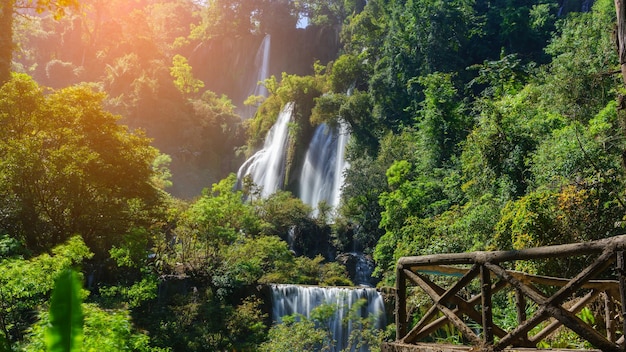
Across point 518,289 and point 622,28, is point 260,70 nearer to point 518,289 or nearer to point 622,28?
point 622,28

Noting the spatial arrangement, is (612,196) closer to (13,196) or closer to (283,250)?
(283,250)

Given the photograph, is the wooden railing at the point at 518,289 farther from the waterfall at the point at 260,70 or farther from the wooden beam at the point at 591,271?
the waterfall at the point at 260,70

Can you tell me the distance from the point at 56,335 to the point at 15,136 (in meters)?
13.2

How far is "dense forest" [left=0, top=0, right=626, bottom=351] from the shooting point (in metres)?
9.04

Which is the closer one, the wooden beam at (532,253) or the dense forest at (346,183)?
the wooden beam at (532,253)

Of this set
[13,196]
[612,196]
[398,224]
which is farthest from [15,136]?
[612,196]

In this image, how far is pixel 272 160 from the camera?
29.0 metres

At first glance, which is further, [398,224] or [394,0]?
[394,0]

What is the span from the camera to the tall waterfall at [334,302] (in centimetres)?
1302

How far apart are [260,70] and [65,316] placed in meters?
41.2

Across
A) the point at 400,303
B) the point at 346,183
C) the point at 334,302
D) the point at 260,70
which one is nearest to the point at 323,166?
the point at 346,183

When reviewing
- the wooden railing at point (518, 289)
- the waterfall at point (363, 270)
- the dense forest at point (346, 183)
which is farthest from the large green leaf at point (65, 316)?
the waterfall at point (363, 270)

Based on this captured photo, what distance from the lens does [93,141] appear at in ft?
45.1

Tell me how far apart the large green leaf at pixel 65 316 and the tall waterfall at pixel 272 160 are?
25.5m
